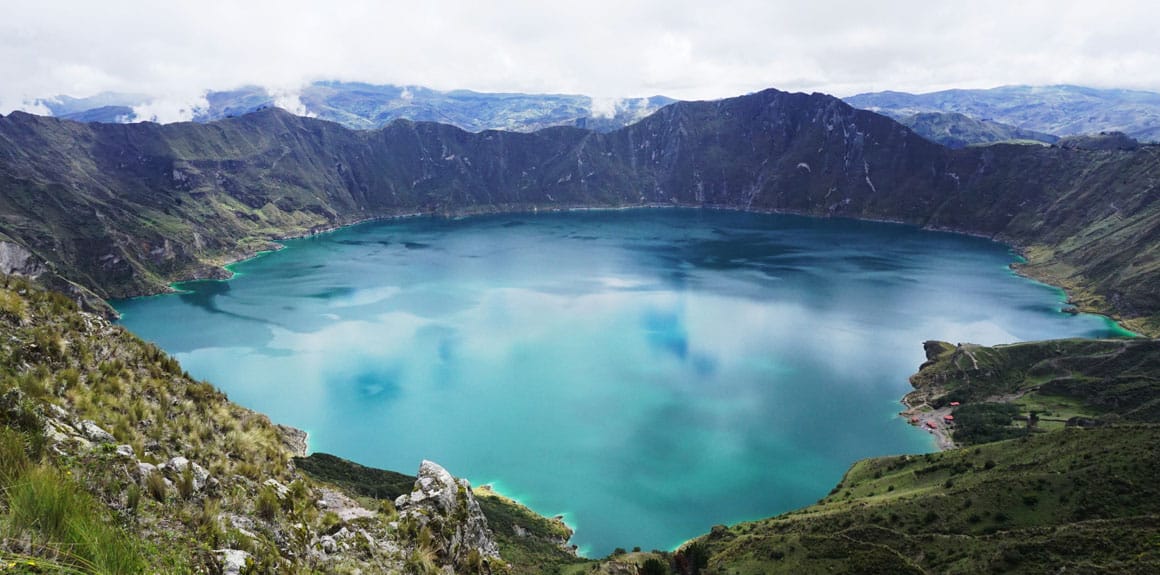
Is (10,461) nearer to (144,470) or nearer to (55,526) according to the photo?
(55,526)

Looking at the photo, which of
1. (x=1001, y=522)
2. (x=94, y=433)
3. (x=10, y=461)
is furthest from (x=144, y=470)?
(x=1001, y=522)

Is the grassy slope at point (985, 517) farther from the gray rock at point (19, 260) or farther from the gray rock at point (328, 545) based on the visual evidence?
the gray rock at point (19, 260)

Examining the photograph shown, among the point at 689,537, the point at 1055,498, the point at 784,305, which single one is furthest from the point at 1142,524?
the point at 784,305

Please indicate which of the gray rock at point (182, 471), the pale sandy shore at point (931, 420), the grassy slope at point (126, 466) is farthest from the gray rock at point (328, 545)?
the pale sandy shore at point (931, 420)

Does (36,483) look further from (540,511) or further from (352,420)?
(352,420)

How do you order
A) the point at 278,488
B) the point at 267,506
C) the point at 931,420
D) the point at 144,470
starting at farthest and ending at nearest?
the point at 931,420
the point at 278,488
the point at 267,506
the point at 144,470

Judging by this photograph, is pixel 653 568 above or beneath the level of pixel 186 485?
beneath
